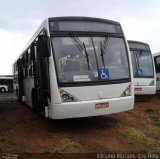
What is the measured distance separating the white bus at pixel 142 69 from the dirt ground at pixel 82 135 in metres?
4.21

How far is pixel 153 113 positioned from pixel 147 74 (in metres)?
4.73

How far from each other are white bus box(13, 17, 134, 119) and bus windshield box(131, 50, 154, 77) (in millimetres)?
7214

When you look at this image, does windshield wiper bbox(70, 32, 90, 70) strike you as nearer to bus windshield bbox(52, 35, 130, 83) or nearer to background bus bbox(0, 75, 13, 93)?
bus windshield bbox(52, 35, 130, 83)

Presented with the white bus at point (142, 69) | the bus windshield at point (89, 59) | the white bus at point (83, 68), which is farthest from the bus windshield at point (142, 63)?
the bus windshield at point (89, 59)

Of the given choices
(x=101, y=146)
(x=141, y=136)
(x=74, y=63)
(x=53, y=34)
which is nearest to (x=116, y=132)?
(x=141, y=136)

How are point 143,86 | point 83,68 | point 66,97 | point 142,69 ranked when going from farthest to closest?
1. point 142,69
2. point 143,86
3. point 83,68
4. point 66,97

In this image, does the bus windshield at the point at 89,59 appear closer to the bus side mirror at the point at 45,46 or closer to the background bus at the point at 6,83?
the bus side mirror at the point at 45,46

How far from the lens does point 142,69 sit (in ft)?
63.3

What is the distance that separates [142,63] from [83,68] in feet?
29.9

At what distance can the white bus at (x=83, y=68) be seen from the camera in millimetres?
10594

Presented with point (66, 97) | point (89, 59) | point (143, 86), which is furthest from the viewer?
point (143, 86)

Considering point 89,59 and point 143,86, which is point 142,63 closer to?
point 143,86

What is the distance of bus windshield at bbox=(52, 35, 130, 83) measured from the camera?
10.7 metres

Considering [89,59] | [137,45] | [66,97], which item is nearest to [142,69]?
[137,45]
